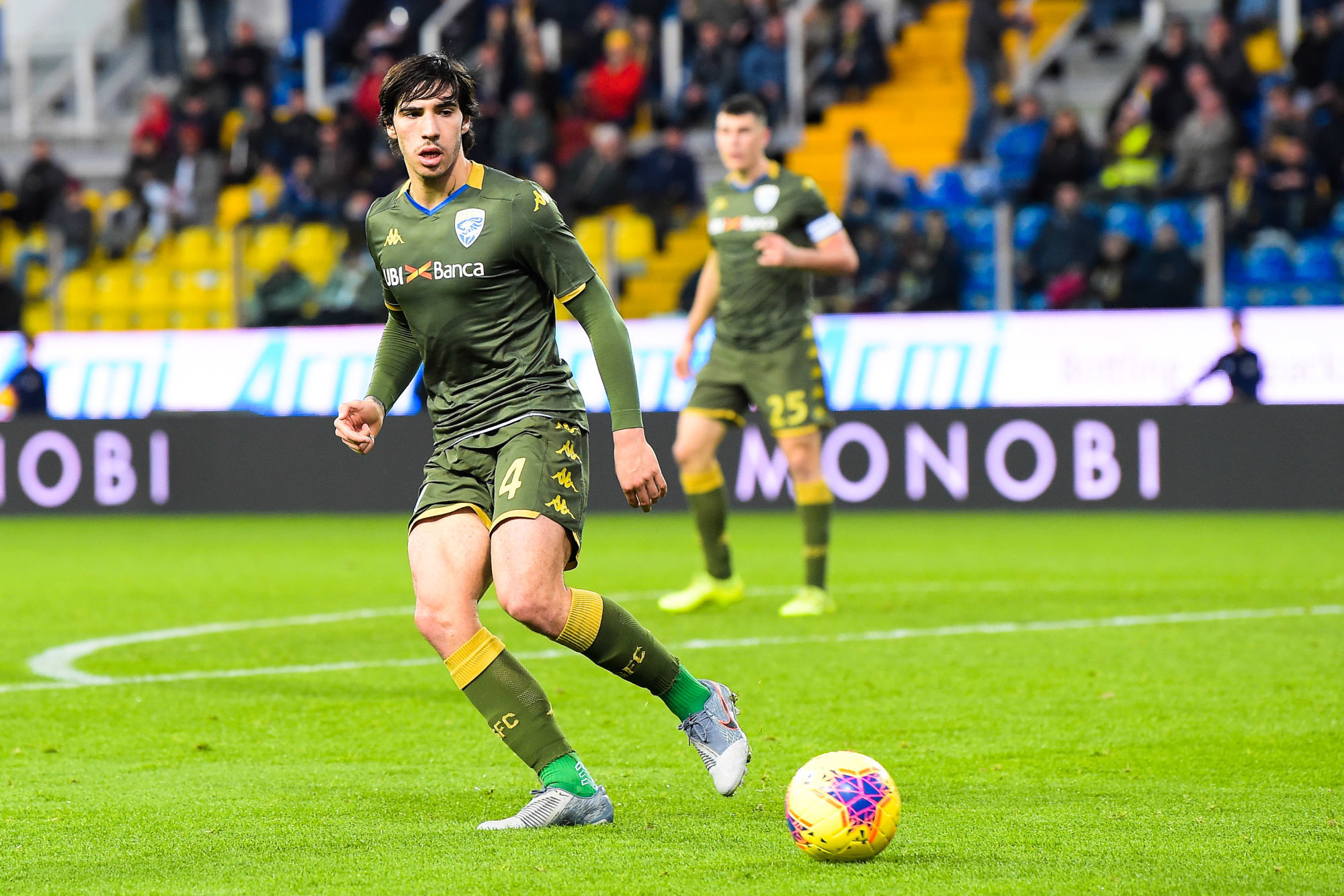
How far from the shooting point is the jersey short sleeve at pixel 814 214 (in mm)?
9188

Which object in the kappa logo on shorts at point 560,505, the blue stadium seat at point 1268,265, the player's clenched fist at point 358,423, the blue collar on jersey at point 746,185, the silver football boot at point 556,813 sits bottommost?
the silver football boot at point 556,813

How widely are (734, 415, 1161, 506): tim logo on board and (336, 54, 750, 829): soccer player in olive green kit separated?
33.9 ft

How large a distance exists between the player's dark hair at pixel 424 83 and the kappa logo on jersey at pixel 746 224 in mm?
4520

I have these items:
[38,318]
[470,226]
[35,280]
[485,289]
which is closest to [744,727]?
[485,289]

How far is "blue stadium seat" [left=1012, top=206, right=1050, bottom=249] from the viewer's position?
1667cm

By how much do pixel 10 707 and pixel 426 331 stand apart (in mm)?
2778

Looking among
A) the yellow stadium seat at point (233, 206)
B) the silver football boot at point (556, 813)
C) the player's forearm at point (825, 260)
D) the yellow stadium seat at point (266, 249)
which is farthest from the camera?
the yellow stadium seat at point (233, 206)

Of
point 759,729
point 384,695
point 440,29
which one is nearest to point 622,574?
point 384,695

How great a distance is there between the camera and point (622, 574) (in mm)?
11359

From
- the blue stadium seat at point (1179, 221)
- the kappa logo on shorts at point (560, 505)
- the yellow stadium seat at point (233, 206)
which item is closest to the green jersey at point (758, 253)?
the kappa logo on shorts at point (560, 505)

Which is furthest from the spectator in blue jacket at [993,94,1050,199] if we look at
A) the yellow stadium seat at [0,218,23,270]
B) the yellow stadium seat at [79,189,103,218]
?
the yellow stadium seat at [0,218,23,270]

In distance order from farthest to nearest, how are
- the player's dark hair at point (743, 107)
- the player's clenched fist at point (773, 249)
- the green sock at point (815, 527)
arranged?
1. the green sock at point (815, 527)
2. the player's dark hair at point (743, 107)
3. the player's clenched fist at point (773, 249)

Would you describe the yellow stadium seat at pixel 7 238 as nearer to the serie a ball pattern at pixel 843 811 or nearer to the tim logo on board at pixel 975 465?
the tim logo on board at pixel 975 465

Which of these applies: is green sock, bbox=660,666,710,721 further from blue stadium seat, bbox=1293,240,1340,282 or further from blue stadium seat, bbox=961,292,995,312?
blue stadium seat, bbox=1293,240,1340,282
